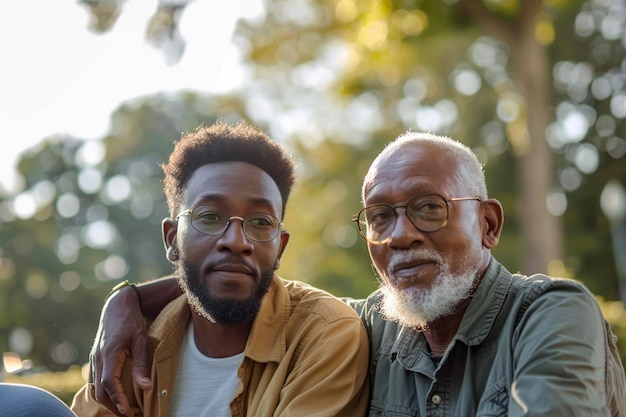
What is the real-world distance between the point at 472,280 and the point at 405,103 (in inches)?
853

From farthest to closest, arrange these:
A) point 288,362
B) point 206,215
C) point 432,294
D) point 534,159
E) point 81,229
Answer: point 81,229 < point 534,159 < point 206,215 < point 288,362 < point 432,294

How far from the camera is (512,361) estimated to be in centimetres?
319

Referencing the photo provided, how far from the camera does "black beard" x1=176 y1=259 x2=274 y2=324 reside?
4.08 meters

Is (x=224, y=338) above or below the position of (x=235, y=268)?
below

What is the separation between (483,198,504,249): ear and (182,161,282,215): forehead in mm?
1104

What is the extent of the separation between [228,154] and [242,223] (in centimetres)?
48

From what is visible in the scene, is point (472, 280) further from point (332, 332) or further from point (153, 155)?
point (153, 155)

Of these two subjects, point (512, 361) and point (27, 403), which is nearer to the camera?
point (27, 403)

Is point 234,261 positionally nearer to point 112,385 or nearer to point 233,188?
point 233,188

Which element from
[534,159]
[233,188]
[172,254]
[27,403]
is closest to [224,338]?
[172,254]

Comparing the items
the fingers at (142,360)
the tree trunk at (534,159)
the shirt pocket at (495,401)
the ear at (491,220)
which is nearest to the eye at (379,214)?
the ear at (491,220)

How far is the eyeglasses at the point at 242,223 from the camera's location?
411 cm

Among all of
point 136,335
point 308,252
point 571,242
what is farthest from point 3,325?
point 136,335

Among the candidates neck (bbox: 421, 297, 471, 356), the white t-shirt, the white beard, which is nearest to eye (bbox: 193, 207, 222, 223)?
the white t-shirt
